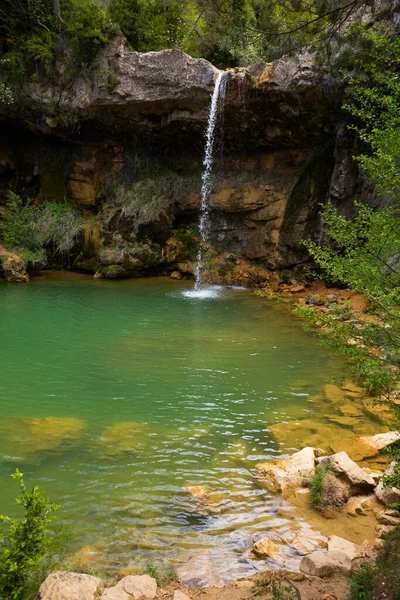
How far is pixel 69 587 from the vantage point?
121 inches

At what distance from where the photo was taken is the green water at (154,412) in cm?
430

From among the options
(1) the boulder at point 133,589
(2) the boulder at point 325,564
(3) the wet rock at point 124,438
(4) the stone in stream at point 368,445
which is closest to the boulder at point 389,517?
(2) the boulder at point 325,564

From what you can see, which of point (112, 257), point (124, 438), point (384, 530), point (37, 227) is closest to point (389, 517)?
point (384, 530)

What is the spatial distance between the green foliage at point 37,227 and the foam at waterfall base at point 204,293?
5.55 m

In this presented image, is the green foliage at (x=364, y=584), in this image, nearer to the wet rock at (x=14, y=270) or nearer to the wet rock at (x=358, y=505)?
the wet rock at (x=358, y=505)

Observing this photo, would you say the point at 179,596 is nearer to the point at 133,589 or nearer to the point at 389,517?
the point at 133,589

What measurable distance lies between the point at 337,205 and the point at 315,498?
11976 millimetres

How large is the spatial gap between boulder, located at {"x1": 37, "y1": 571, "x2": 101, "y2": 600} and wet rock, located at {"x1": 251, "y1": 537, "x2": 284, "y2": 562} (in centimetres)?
136

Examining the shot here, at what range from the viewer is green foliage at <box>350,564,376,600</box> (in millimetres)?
3005

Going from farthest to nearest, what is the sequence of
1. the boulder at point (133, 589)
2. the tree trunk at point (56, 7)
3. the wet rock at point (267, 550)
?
1. the tree trunk at point (56, 7)
2. the wet rock at point (267, 550)
3. the boulder at point (133, 589)

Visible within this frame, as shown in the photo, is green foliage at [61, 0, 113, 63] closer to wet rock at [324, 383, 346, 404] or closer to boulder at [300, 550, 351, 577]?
wet rock at [324, 383, 346, 404]

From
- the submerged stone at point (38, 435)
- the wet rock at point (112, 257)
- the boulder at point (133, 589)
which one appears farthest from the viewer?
the wet rock at point (112, 257)

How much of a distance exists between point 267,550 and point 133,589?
1224 millimetres

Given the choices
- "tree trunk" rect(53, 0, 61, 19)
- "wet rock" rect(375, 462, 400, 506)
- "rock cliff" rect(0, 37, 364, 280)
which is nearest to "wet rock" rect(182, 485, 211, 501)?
"wet rock" rect(375, 462, 400, 506)
